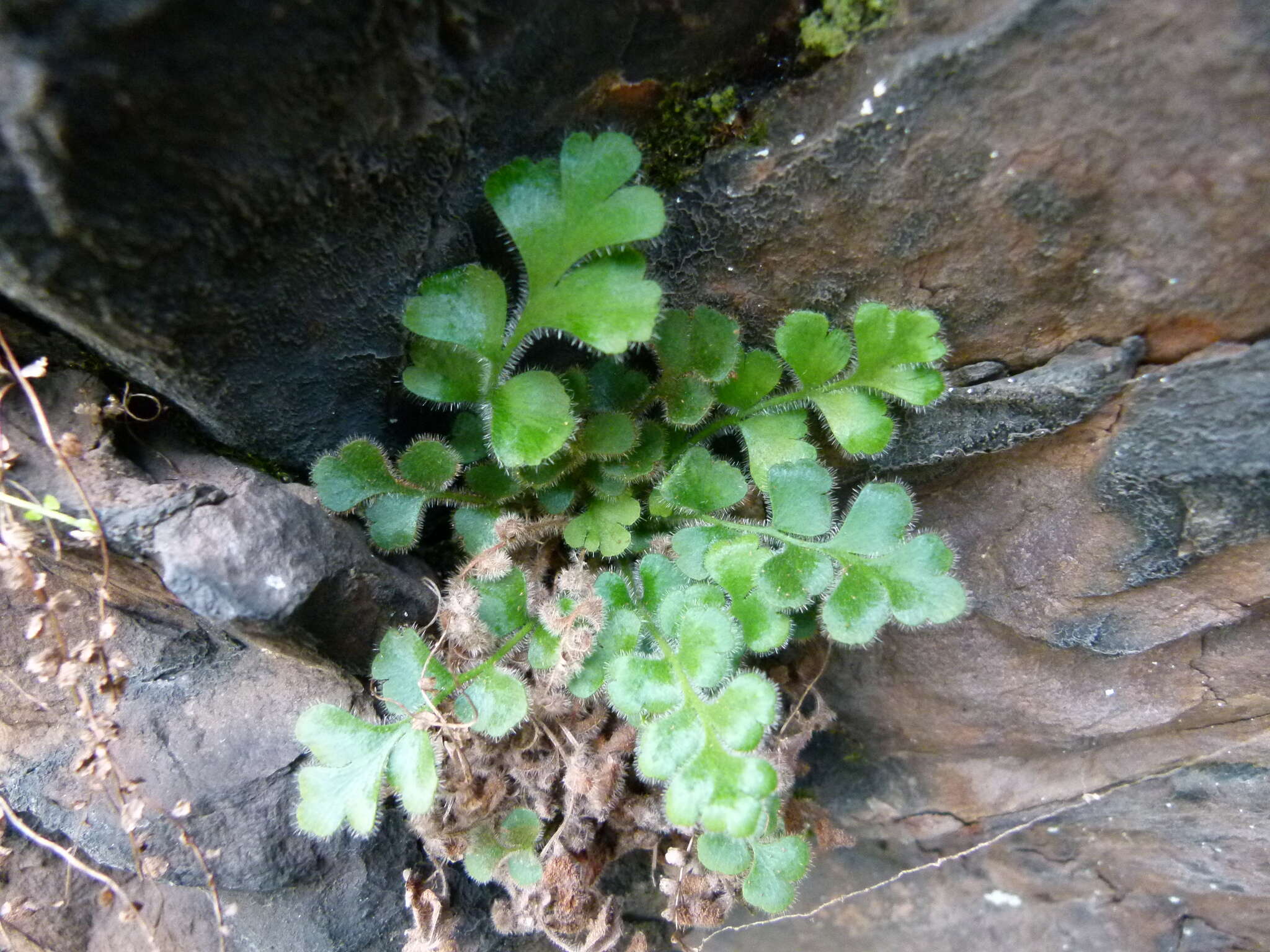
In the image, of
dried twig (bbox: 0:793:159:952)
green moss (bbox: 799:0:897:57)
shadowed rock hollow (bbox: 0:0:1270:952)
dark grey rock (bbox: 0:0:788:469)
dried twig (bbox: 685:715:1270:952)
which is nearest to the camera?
dark grey rock (bbox: 0:0:788:469)

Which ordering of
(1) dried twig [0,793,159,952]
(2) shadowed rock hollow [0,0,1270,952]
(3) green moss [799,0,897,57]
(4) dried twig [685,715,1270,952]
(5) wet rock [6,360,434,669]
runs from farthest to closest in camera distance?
1. (4) dried twig [685,715,1270,952]
2. (1) dried twig [0,793,159,952]
3. (5) wet rock [6,360,434,669]
4. (3) green moss [799,0,897,57]
5. (2) shadowed rock hollow [0,0,1270,952]

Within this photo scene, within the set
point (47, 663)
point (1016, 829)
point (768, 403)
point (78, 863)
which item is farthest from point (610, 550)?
point (1016, 829)

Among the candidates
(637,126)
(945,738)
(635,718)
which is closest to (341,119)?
(637,126)

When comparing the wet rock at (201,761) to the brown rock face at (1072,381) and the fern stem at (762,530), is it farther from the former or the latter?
the brown rock face at (1072,381)

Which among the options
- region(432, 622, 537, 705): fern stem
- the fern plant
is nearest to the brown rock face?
the fern plant

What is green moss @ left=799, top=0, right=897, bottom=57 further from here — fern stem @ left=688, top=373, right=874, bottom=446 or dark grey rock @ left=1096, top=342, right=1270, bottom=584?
dark grey rock @ left=1096, top=342, right=1270, bottom=584

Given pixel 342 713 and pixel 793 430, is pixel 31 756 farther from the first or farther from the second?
pixel 793 430
